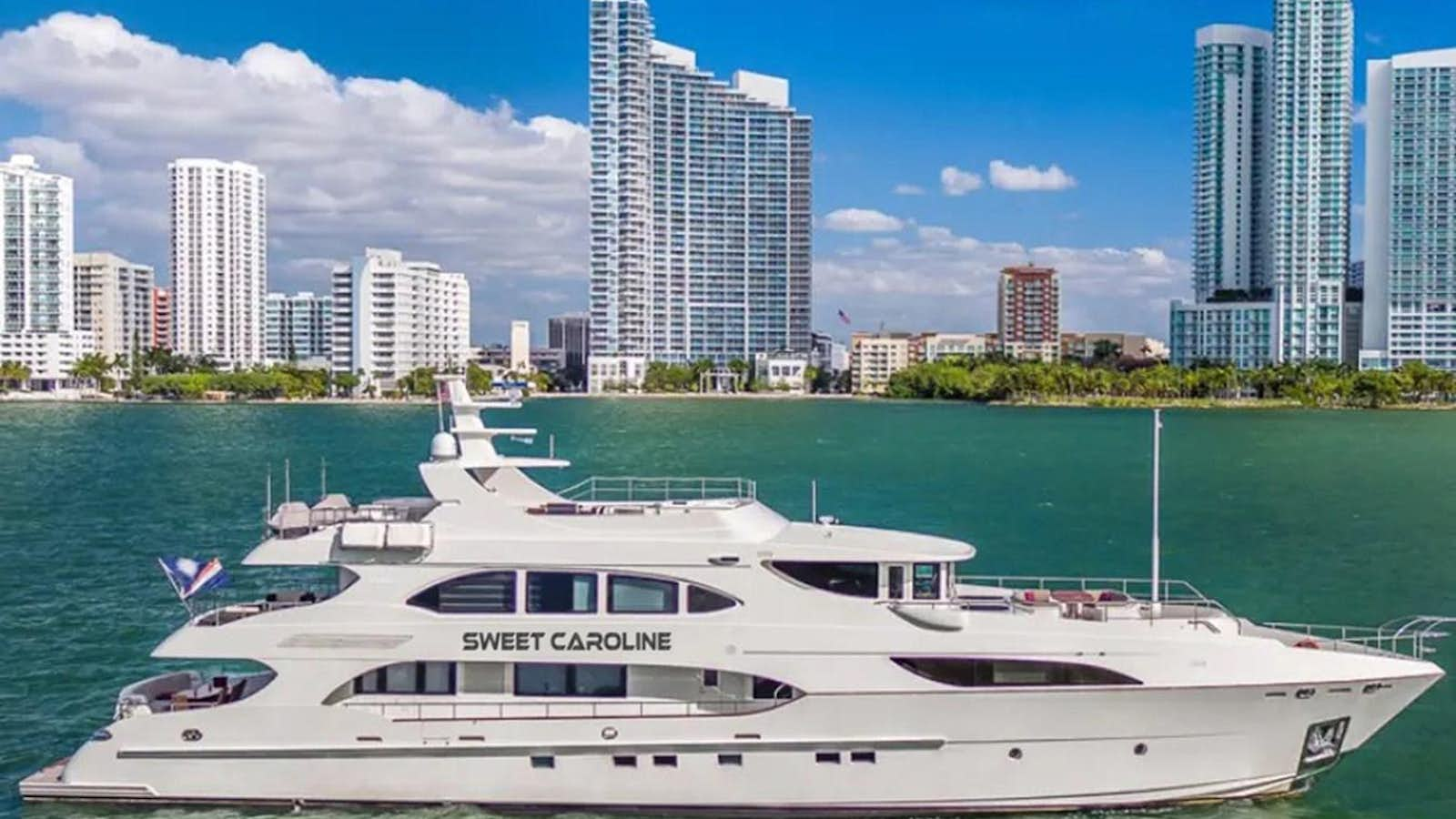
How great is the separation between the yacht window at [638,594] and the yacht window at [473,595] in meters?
1.05

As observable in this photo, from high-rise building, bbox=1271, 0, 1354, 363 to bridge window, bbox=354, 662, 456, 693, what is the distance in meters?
171

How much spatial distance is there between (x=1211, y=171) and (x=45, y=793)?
18890 centimetres

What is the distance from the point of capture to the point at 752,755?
44.7 ft

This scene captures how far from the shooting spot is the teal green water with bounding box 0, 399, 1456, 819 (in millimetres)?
19297

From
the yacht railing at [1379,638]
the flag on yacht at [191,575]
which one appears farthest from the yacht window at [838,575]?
the flag on yacht at [191,575]

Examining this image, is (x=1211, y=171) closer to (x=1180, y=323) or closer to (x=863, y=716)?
(x=1180, y=323)

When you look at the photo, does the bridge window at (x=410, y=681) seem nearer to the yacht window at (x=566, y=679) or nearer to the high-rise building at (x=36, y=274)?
the yacht window at (x=566, y=679)

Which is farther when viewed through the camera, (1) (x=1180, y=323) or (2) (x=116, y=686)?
(1) (x=1180, y=323)

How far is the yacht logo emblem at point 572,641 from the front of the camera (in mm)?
13938

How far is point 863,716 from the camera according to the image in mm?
13602

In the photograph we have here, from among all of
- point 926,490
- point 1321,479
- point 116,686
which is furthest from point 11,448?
point 1321,479

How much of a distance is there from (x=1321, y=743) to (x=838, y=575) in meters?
5.37

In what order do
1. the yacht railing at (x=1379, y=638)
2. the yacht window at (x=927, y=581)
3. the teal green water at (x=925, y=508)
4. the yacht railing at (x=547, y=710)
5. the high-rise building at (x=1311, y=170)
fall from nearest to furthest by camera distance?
the yacht railing at (x=547, y=710)
the yacht window at (x=927, y=581)
the yacht railing at (x=1379, y=638)
the teal green water at (x=925, y=508)
the high-rise building at (x=1311, y=170)

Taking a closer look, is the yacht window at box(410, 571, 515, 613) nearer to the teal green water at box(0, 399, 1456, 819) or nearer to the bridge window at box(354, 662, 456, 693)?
the bridge window at box(354, 662, 456, 693)
